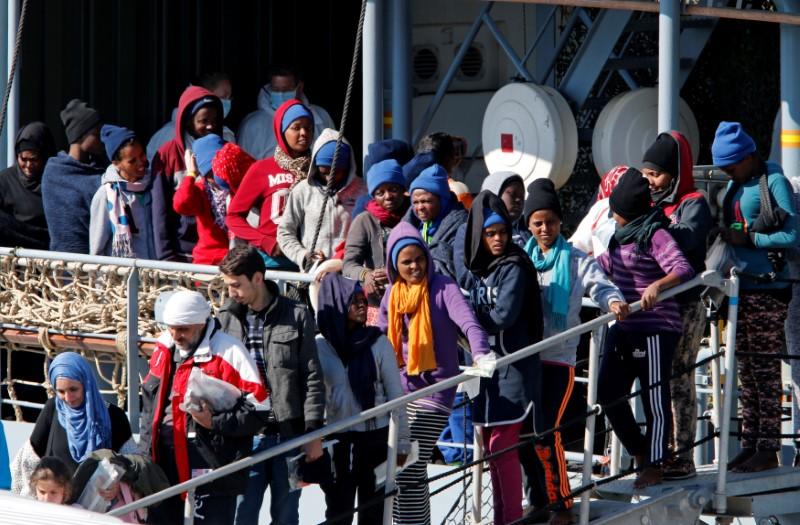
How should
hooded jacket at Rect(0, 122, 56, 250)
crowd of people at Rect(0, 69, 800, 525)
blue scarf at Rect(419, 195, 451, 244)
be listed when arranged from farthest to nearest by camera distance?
hooded jacket at Rect(0, 122, 56, 250)
blue scarf at Rect(419, 195, 451, 244)
crowd of people at Rect(0, 69, 800, 525)

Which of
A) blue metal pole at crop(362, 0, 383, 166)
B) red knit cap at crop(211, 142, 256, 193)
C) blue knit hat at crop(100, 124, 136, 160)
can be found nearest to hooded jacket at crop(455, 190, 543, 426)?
red knit cap at crop(211, 142, 256, 193)

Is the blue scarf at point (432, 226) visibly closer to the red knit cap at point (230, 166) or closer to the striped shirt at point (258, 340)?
the striped shirt at point (258, 340)

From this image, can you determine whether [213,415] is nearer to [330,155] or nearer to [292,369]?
[292,369]

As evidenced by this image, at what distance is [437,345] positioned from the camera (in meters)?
6.74

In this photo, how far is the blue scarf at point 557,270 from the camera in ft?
22.7

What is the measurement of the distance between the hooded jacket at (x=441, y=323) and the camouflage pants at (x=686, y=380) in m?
0.99

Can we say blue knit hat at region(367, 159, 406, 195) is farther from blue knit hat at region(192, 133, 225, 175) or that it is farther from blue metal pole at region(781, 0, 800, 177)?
blue metal pole at region(781, 0, 800, 177)

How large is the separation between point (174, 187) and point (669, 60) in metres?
2.72

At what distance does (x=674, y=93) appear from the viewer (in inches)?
341

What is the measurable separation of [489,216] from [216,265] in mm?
2121

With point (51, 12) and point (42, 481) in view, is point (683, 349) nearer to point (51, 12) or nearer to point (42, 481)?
point (42, 481)

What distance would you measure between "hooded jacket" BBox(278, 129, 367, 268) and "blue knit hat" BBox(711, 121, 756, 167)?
1.86 meters

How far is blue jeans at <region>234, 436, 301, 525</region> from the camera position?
6605 millimetres

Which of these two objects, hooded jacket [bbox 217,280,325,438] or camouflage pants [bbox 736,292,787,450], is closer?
hooded jacket [bbox 217,280,325,438]
